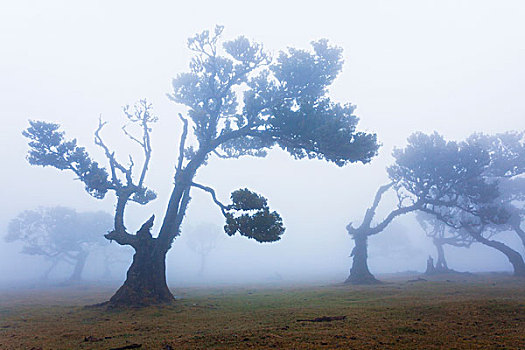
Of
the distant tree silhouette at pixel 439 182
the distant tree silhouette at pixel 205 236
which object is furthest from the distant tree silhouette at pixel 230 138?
the distant tree silhouette at pixel 205 236

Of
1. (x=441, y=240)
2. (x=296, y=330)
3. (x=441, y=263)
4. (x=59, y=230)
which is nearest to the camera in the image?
(x=296, y=330)

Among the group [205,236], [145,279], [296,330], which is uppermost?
[205,236]

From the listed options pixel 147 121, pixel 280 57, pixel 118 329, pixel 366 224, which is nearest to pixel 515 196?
pixel 366 224

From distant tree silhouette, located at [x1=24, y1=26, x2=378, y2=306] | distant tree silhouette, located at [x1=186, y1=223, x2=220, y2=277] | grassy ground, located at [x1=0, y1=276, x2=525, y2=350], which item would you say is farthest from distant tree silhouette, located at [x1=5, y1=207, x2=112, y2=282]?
grassy ground, located at [x1=0, y1=276, x2=525, y2=350]

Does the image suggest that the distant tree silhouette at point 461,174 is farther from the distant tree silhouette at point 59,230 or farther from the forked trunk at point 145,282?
the distant tree silhouette at point 59,230

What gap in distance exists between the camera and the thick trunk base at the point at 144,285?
18.8 metres

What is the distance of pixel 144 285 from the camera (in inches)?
779

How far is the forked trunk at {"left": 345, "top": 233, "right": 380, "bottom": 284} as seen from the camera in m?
34.2

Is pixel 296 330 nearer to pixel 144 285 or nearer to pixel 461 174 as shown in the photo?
pixel 144 285

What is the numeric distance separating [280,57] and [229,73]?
4.73 m

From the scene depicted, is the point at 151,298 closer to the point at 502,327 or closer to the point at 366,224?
the point at 502,327

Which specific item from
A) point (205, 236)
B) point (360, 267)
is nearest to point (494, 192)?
point (360, 267)

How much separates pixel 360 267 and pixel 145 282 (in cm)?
2530

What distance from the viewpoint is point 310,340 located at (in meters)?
7.98
